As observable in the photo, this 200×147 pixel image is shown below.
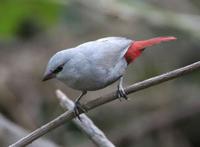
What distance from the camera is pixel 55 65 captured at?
11.6 feet

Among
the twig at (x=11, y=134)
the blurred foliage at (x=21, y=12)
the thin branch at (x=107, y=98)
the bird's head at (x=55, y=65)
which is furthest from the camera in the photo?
the blurred foliage at (x=21, y=12)

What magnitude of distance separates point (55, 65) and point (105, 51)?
38 cm

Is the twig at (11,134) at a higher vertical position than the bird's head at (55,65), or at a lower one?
lower

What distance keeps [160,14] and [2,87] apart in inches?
72.3

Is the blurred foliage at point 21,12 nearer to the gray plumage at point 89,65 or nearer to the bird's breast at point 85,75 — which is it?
the gray plumage at point 89,65

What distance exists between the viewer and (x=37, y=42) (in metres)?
7.80

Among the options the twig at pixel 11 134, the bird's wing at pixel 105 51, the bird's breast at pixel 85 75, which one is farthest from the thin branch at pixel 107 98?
the twig at pixel 11 134

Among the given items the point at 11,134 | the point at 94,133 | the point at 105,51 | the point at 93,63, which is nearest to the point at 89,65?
the point at 93,63

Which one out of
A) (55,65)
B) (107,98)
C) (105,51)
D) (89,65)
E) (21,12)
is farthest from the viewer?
(21,12)

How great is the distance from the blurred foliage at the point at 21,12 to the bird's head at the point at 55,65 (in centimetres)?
304

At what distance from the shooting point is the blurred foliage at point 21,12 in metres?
A: 6.65

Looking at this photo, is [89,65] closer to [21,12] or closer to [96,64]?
[96,64]

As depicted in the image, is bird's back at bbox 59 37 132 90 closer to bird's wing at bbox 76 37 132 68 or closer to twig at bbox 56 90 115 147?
bird's wing at bbox 76 37 132 68

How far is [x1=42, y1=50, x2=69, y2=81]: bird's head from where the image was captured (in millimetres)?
3551
